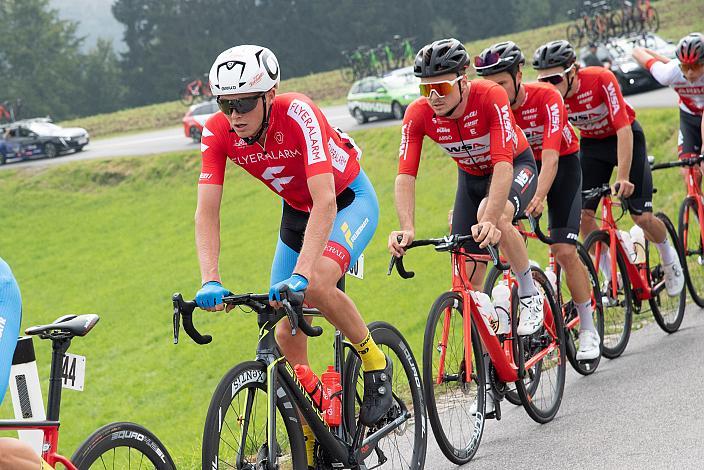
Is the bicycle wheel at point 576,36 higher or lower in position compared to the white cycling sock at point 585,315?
lower

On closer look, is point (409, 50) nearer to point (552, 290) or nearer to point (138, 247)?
point (138, 247)

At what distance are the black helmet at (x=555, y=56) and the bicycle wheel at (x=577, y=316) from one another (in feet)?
4.82

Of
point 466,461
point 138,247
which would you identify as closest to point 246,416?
point 466,461

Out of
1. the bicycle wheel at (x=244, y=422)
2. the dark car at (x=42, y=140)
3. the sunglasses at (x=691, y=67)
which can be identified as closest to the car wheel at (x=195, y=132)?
the dark car at (x=42, y=140)

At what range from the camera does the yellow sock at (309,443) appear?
514 centimetres

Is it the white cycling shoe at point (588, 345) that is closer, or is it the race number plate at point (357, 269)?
the race number plate at point (357, 269)

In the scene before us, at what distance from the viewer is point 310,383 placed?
5023mm

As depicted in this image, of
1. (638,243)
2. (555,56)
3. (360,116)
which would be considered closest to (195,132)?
(360,116)

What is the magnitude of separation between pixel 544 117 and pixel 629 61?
25.4 metres

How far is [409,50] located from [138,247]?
21377mm

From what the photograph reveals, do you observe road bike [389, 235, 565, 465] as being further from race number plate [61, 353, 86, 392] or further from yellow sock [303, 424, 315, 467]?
race number plate [61, 353, 86, 392]

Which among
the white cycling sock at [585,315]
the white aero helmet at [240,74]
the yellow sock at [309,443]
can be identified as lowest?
A: the white cycling sock at [585,315]

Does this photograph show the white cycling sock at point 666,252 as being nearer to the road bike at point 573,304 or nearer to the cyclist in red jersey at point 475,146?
the road bike at point 573,304

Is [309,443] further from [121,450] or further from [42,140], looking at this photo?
[42,140]
